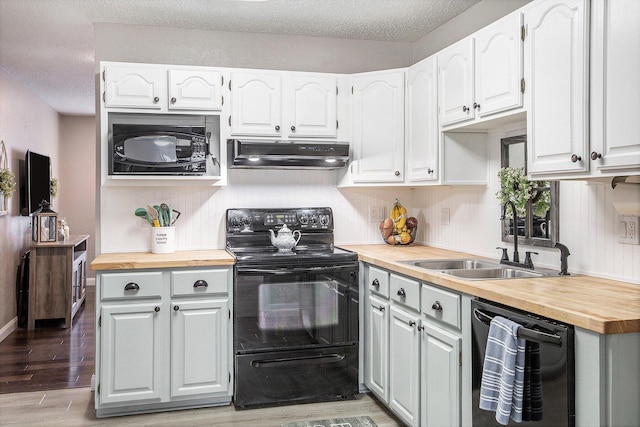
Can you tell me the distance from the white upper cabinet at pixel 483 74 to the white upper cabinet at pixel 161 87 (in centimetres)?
142

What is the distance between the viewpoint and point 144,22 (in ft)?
12.0

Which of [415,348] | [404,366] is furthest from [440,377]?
[404,366]

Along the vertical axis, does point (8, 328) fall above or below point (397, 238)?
below

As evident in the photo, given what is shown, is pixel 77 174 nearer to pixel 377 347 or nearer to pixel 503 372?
pixel 377 347

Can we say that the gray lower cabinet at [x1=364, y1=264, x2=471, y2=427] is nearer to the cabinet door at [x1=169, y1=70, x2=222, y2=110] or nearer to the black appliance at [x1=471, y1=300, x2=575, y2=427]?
the black appliance at [x1=471, y1=300, x2=575, y2=427]

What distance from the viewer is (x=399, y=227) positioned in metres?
3.95

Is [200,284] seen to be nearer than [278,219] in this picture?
Yes

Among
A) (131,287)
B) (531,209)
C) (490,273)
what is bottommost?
(131,287)

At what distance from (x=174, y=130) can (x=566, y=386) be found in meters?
2.60

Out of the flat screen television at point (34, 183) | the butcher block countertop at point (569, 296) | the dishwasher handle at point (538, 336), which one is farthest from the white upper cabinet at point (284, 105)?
the flat screen television at point (34, 183)

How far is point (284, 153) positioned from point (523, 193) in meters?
1.49

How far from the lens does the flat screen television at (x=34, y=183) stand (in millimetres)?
5902

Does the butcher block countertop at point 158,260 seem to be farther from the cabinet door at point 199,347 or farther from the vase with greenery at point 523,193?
the vase with greenery at point 523,193

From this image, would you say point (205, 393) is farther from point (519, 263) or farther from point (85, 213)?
point (85, 213)
